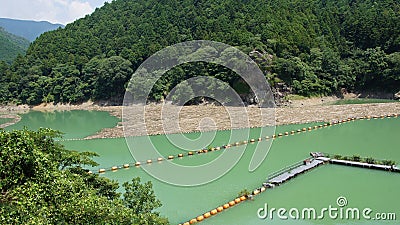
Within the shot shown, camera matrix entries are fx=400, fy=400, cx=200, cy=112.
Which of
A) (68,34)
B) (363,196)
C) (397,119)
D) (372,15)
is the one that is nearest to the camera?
(363,196)

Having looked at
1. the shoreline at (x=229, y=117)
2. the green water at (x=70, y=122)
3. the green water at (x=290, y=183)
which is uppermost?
the shoreline at (x=229, y=117)

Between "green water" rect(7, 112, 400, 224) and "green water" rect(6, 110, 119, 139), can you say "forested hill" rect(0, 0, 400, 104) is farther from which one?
"green water" rect(7, 112, 400, 224)

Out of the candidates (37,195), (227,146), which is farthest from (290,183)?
(37,195)

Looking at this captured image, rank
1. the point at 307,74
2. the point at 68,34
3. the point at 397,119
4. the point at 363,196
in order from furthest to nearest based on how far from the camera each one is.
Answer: the point at 68,34 < the point at 307,74 < the point at 397,119 < the point at 363,196

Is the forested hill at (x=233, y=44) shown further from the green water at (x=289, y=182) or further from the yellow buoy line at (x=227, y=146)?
the green water at (x=289, y=182)

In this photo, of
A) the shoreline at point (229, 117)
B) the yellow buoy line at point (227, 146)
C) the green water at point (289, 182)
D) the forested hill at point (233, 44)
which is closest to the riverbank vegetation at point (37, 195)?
the green water at point (289, 182)

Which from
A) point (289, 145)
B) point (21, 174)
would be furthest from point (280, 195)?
point (21, 174)

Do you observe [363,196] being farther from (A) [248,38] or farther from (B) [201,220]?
(A) [248,38]
